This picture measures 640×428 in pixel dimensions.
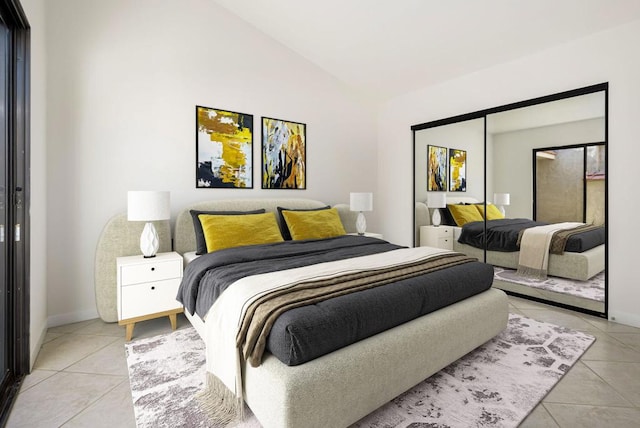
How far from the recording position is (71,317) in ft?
9.13

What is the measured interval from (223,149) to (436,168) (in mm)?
2722

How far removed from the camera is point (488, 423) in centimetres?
153

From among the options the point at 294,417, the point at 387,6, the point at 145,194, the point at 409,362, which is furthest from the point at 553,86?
the point at 145,194

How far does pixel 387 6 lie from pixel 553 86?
180 cm

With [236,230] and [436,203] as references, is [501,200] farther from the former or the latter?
[236,230]

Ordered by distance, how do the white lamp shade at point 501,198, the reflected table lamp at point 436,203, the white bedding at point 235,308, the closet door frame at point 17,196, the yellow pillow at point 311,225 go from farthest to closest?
the reflected table lamp at point 436,203
the white lamp shade at point 501,198
the yellow pillow at point 311,225
the closet door frame at point 17,196
the white bedding at point 235,308

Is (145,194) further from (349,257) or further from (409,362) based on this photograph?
(409,362)

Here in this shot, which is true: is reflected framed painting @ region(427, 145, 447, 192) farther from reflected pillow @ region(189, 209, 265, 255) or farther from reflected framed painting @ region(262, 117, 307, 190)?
reflected pillow @ region(189, 209, 265, 255)

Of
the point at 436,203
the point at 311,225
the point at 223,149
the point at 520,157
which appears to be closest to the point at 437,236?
the point at 436,203

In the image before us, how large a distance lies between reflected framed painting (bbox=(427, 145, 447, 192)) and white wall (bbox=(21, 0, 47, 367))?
13.3ft

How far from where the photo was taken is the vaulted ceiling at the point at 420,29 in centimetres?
276

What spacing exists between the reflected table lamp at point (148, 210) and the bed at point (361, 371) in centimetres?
93

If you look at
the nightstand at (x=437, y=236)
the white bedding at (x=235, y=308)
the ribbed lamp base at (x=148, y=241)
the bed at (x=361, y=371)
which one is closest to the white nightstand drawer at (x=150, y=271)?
the ribbed lamp base at (x=148, y=241)

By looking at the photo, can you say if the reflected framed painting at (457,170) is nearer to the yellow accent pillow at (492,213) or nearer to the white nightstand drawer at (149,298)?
the yellow accent pillow at (492,213)
